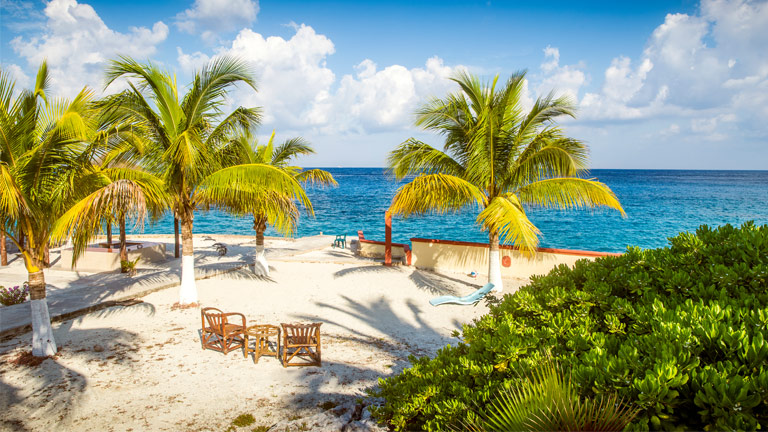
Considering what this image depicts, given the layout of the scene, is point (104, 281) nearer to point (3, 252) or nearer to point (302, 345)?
point (3, 252)

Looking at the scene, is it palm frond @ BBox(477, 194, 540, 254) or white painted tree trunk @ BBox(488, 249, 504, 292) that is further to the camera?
white painted tree trunk @ BBox(488, 249, 504, 292)

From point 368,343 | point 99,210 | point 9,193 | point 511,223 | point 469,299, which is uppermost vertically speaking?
point 9,193

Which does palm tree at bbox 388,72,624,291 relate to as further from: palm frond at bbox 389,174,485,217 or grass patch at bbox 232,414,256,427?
grass patch at bbox 232,414,256,427

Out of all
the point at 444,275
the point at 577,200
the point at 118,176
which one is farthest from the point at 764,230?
the point at 444,275

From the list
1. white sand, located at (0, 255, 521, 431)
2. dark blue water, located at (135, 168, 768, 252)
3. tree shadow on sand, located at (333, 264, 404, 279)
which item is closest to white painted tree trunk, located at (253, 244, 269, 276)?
white sand, located at (0, 255, 521, 431)

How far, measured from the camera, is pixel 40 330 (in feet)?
22.2

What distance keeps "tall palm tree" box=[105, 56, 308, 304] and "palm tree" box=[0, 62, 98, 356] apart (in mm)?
1538

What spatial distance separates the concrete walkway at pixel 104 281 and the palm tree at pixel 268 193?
74.0 inches

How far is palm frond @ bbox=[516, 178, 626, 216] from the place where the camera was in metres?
9.15

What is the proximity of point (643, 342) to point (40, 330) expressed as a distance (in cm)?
873

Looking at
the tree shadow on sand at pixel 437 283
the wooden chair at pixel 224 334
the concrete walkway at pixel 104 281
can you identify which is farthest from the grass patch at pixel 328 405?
the tree shadow on sand at pixel 437 283

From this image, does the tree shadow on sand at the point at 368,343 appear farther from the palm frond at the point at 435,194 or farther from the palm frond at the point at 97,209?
the palm frond at the point at 97,209

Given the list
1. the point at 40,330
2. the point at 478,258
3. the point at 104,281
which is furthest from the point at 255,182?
the point at 478,258

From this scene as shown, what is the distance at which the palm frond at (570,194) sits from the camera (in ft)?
30.0
